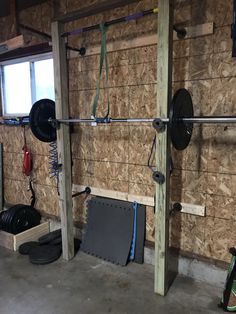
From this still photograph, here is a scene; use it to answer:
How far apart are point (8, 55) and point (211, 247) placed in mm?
3211

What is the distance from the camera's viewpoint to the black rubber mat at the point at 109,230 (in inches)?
104

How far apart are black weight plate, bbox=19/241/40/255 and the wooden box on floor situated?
0.07m

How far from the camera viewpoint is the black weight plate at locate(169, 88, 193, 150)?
5.91ft

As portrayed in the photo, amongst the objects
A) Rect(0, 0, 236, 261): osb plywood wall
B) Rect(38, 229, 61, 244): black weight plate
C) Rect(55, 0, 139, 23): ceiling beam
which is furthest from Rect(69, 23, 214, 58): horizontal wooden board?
Rect(38, 229, 61, 244): black weight plate

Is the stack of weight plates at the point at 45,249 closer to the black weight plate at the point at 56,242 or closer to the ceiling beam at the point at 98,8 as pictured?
the black weight plate at the point at 56,242

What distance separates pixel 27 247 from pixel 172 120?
2075 millimetres

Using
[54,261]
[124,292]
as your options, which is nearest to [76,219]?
[54,261]

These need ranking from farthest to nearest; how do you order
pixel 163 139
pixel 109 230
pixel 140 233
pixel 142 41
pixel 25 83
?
pixel 25 83 < pixel 109 230 < pixel 140 233 < pixel 142 41 < pixel 163 139

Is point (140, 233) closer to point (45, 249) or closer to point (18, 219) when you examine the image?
point (45, 249)

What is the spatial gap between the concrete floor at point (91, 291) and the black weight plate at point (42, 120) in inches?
49.0

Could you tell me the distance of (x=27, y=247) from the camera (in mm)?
2842

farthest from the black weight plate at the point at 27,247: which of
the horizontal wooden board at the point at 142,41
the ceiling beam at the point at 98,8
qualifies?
the ceiling beam at the point at 98,8

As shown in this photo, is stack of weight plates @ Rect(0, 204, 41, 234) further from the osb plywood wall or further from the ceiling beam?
the ceiling beam

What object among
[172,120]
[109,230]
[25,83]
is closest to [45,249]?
[109,230]
